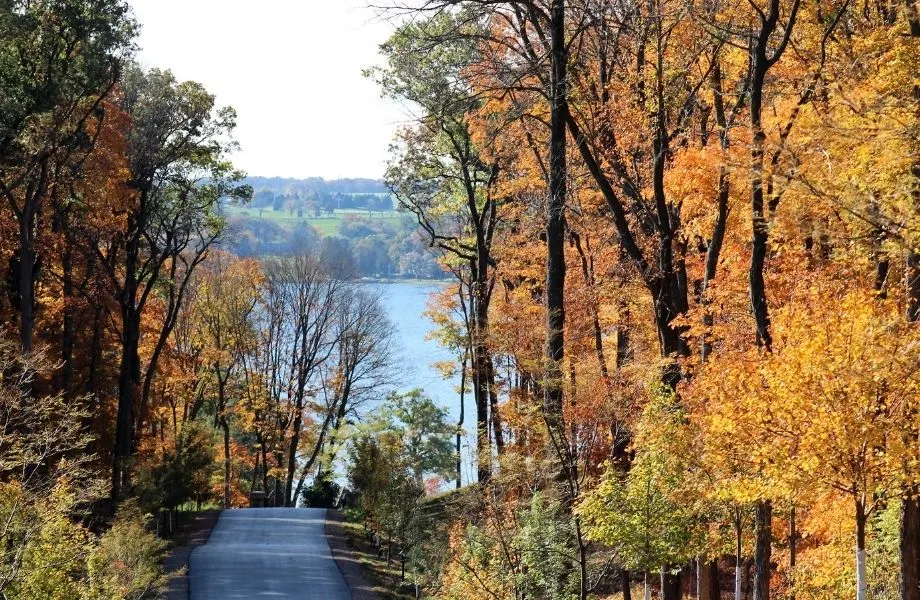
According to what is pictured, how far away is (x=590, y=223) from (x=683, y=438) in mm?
11714

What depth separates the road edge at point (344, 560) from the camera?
946 inches

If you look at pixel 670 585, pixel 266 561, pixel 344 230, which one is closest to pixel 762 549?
pixel 670 585

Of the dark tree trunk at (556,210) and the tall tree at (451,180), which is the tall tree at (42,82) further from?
the dark tree trunk at (556,210)

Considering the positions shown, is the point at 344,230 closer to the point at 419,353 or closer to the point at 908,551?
the point at 419,353

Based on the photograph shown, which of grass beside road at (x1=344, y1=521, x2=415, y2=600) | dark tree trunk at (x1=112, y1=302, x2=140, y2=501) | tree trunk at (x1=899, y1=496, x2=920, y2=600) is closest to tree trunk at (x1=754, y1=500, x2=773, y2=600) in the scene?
tree trunk at (x1=899, y1=496, x2=920, y2=600)

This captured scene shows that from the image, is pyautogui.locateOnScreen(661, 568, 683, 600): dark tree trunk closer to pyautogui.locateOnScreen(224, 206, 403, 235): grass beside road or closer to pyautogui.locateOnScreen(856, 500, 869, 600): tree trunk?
pyautogui.locateOnScreen(856, 500, 869, 600): tree trunk

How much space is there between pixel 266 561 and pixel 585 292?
37.0 ft

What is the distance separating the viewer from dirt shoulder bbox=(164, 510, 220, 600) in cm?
2308

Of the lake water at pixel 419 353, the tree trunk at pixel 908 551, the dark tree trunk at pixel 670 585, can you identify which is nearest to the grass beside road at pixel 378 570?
the lake water at pixel 419 353

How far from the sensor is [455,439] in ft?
139

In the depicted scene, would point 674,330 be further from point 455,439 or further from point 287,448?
point 287,448

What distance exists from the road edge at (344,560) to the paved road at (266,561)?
8.0 inches

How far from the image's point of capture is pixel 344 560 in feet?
91.2

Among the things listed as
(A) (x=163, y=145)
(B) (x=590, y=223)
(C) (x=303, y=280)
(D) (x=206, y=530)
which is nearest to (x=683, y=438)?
(B) (x=590, y=223)
